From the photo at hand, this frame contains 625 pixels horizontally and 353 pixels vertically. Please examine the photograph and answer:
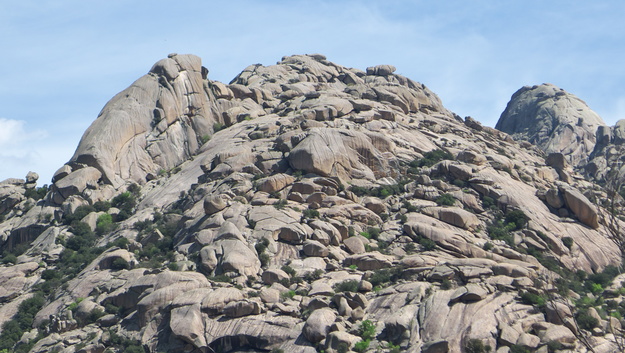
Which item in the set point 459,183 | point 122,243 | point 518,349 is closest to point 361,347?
point 518,349

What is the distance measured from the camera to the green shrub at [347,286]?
5762cm

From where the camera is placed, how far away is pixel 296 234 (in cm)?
6569

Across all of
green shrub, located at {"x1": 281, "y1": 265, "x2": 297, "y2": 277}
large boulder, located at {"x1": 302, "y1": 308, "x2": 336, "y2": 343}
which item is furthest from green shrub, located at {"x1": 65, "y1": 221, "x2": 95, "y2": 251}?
large boulder, located at {"x1": 302, "y1": 308, "x2": 336, "y2": 343}

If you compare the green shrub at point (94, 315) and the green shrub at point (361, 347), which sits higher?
the green shrub at point (361, 347)

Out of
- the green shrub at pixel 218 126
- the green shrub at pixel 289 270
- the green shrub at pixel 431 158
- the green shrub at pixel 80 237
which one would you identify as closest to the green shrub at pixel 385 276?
the green shrub at pixel 289 270

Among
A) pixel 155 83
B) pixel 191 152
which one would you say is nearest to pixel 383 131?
pixel 191 152

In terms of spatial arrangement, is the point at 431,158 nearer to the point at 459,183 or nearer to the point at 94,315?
the point at 459,183

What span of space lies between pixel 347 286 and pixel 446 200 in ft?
65.7

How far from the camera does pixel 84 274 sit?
217ft

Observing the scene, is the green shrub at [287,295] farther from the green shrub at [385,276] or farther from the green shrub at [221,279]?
the green shrub at [385,276]

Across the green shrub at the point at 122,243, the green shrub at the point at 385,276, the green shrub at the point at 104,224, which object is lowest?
the green shrub at the point at 385,276

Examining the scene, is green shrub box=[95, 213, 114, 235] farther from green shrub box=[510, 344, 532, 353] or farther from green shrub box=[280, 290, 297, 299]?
green shrub box=[510, 344, 532, 353]

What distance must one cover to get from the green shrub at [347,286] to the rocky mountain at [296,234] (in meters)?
0.18

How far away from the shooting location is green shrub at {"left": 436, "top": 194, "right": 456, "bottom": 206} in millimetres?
73875
